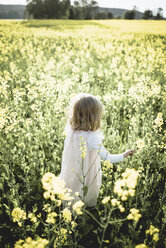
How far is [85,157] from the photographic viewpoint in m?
2.11

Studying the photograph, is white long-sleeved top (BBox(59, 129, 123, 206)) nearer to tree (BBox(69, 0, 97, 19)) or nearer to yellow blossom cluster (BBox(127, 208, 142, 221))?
yellow blossom cluster (BBox(127, 208, 142, 221))

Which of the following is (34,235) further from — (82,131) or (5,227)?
(82,131)

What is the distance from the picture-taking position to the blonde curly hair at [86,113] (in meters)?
2.00

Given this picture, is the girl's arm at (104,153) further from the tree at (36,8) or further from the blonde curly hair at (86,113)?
the tree at (36,8)

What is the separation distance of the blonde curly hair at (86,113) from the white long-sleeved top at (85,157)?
81 mm

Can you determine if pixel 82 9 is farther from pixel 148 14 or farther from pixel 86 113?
pixel 86 113

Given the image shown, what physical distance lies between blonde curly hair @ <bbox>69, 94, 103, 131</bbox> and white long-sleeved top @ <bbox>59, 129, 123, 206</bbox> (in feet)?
0.26

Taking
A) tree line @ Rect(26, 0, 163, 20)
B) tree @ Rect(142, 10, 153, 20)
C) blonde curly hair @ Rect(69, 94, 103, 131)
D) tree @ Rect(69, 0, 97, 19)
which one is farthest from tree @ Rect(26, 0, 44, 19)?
blonde curly hair @ Rect(69, 94, 103, 131)

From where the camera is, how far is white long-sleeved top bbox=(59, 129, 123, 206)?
6.70ft

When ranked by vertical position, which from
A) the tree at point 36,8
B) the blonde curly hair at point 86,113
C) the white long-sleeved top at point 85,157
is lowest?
the white long-sleeved top at point 85,157

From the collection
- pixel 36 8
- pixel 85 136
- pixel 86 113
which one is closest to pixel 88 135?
pixel 85 136

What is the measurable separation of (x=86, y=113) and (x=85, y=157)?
49cm

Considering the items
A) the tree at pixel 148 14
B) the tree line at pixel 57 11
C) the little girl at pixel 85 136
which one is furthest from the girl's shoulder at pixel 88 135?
the tree at pixel 148 14

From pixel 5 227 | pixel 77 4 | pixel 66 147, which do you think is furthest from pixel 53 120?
pixel 77 4
